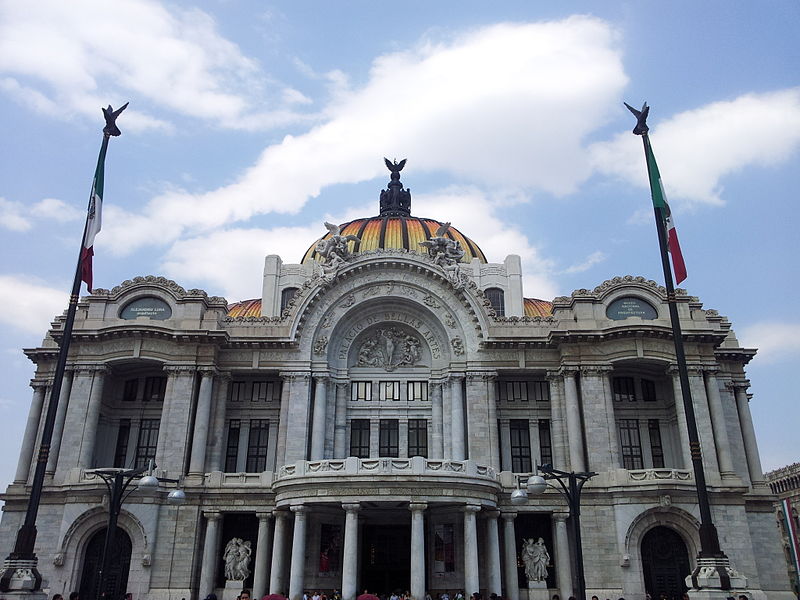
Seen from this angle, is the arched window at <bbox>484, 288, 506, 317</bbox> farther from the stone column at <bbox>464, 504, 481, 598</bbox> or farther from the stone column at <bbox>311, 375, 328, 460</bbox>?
the stone column at <bbox>464, 504, 481, 598</bbox>

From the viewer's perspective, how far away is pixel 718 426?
1583 inches

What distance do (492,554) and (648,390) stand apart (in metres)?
15.6

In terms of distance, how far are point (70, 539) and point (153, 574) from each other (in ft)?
16.8

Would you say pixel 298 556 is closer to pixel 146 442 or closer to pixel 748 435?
pixel 146 442

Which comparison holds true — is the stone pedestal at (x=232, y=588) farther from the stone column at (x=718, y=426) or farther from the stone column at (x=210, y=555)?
the stone column at (x=718, y=426)

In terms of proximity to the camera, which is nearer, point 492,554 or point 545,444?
point 492,554

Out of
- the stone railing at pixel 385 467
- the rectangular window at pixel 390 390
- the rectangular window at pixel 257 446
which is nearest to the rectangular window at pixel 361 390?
the rectangular window at pixel 390 390

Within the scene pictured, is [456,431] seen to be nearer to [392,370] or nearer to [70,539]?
[392,370]

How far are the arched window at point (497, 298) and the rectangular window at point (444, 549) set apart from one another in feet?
68.1

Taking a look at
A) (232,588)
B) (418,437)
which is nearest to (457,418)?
(418,437)

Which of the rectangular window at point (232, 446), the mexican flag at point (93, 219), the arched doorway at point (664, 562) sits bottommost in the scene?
the arched doorway at point (664, 562)

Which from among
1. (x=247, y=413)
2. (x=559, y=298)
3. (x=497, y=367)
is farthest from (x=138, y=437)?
(x=559, y=298)

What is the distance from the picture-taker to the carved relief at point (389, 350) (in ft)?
150

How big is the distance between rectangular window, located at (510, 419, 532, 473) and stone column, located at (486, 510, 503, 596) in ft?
18.5
